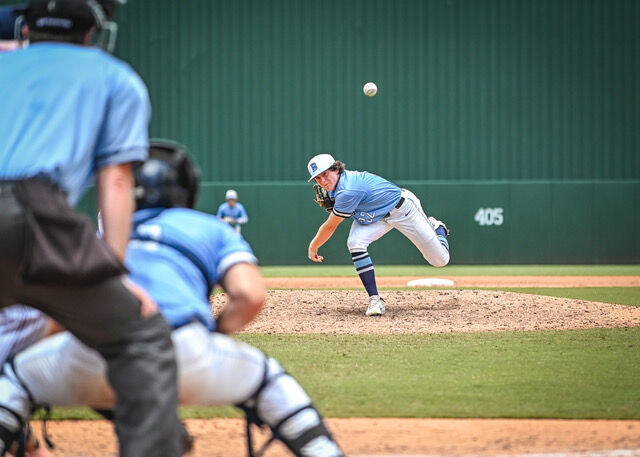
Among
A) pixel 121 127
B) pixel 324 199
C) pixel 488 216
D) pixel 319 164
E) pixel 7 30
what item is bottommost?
pixel 488 216

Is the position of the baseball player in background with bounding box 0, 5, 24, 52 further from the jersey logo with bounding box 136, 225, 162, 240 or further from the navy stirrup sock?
the navy stirrup sock

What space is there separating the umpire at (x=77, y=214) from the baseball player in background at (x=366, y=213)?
19.7ft

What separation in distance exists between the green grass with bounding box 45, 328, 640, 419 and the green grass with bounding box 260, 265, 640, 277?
31.3ft

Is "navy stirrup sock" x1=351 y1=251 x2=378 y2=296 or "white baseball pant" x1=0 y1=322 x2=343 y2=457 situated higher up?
"white baseball pant" x1=0 y1=322 x2=343 y2=457

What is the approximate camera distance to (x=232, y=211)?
19938 millimetres

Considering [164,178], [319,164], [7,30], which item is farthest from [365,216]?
[164,178]

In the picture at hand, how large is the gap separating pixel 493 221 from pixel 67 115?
19028mm

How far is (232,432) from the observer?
4.09m

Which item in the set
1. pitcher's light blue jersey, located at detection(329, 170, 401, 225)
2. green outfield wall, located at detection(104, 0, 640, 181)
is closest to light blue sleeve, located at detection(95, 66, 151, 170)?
pitcher's light blue jersey, located at detection(329, 170, 401, 225)

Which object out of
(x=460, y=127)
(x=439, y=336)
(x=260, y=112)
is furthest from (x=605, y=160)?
(x=439, y=336)

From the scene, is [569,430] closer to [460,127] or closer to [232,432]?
[232,432]

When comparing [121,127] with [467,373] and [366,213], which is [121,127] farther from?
[366,213]

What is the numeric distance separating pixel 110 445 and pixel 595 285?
1094 centimetres

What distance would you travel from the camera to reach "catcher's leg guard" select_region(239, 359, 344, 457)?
2.68 m
